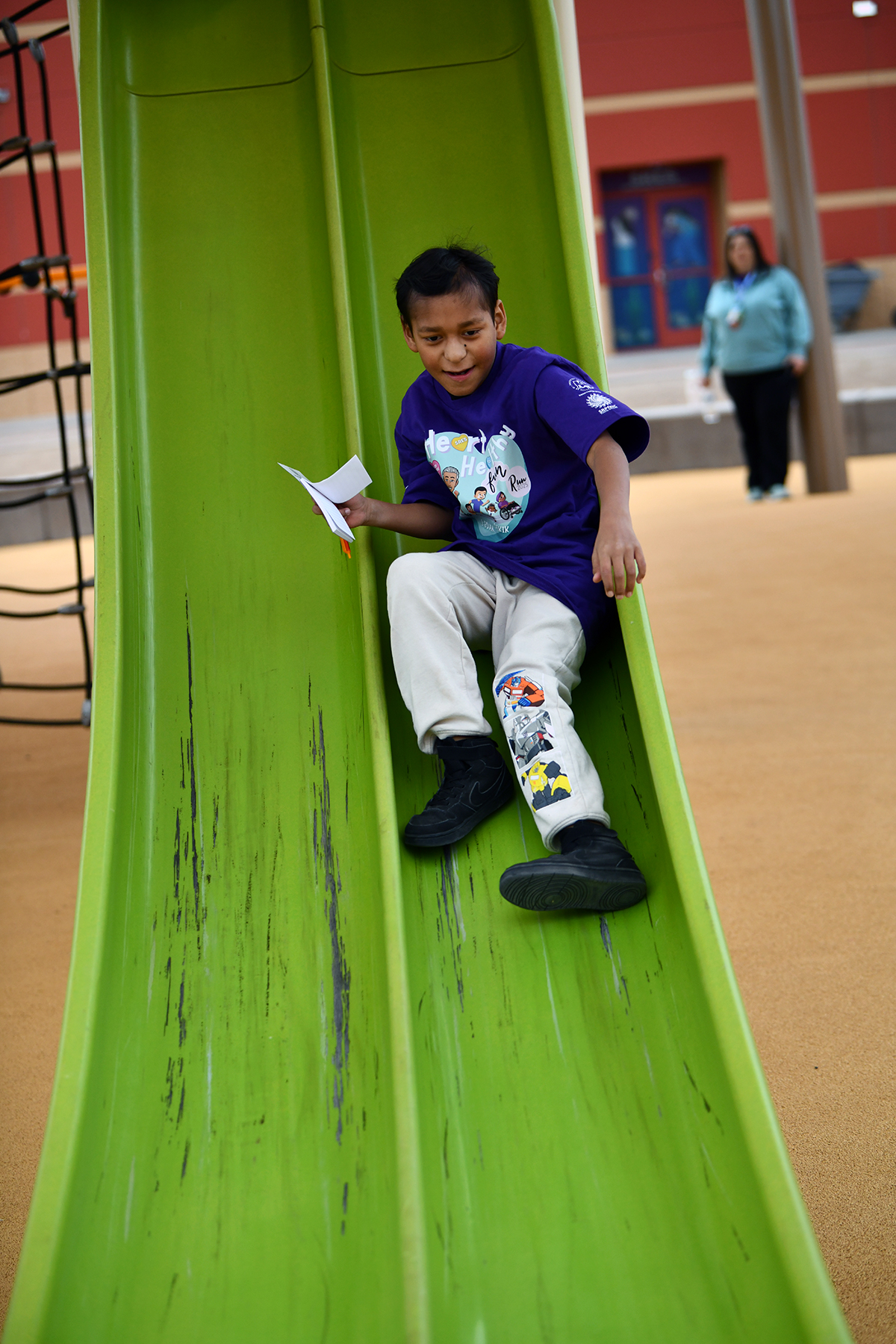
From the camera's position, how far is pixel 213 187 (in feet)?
7.26

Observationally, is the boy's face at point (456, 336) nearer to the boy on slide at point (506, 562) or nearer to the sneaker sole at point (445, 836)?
the boy on slide at point (506, 562)

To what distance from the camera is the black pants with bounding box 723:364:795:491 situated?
6551mm

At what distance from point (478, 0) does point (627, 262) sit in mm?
13030

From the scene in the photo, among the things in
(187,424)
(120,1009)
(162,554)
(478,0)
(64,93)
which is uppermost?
(64,93)

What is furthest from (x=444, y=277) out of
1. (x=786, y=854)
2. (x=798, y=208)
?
(x=798, y=208)

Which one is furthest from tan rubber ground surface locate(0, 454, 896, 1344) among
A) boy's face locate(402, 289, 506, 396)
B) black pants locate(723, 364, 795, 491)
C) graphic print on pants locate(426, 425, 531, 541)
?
black pants locate(723, 364, 795, 491)

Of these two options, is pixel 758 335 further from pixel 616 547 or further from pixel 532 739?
pixel 532 739

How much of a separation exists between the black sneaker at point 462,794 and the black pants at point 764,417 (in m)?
5.59

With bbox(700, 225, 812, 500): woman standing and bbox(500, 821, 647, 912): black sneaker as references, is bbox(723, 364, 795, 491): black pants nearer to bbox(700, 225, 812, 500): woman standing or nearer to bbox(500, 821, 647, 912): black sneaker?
bbox(700, 225, 812, 500): woman standing

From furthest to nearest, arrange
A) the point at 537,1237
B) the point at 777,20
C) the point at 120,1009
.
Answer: the point at 777,20
the point at 120,1009
the point at 537,1237

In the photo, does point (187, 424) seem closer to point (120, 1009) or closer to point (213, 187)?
point (213, 187)

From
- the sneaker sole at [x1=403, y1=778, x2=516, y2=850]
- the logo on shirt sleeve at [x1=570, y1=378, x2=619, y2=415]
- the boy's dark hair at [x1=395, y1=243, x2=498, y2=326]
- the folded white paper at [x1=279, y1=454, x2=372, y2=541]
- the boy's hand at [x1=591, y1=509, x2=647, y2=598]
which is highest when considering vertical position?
the boy's dark hair at [x1=395, y1=243, x2=498, y2=326]

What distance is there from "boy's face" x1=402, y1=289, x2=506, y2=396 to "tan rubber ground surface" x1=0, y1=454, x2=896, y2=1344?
1050 mm

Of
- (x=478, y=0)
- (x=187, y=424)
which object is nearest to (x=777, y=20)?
(x=478, y=0)
